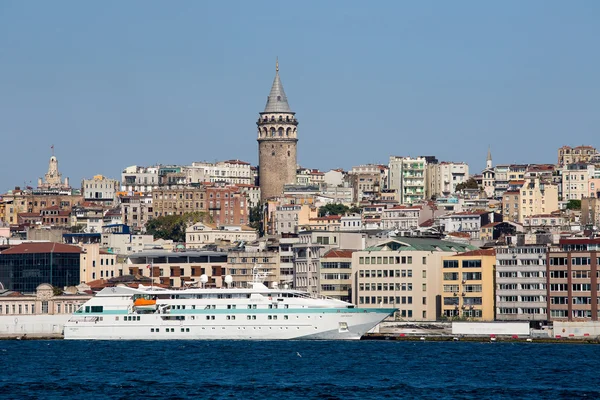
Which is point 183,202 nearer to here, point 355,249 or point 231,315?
point 355,249

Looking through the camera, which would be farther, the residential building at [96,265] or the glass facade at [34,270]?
the residential building at [96,265]

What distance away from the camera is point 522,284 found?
113000 millimetres

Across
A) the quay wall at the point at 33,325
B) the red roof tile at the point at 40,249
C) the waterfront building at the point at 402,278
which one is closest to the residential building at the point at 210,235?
the red roof tile at the point at 40,249

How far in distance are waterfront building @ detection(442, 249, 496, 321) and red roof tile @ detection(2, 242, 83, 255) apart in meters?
38.3

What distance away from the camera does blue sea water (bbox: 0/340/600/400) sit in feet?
245

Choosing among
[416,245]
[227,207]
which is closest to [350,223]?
[227,207]

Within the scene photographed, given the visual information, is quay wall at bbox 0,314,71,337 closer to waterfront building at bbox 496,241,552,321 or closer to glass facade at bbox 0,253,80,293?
glass facade at bbox 0,253,80,293

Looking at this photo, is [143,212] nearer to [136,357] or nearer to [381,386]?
[136,357]

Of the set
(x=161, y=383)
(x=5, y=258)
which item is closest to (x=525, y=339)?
(x=161, y=383)

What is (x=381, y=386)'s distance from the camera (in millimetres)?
77062

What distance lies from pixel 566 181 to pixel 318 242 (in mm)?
62202

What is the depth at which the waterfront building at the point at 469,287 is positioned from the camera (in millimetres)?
115438

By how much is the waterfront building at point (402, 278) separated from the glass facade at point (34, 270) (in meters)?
30.5

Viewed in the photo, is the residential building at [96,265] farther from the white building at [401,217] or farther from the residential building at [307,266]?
the white building at [401,217]
